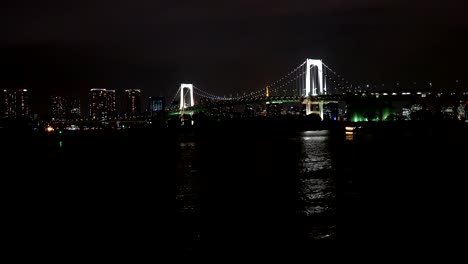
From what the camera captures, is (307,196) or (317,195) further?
(317,195)

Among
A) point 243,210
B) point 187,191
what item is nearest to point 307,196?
point 243,210

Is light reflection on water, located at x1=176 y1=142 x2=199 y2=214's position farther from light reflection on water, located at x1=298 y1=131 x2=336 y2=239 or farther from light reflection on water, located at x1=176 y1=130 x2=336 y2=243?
light reflection on water, located at x1=298 y1=131 x2=336 y2=239

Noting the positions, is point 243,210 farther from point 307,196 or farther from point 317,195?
point 317,195

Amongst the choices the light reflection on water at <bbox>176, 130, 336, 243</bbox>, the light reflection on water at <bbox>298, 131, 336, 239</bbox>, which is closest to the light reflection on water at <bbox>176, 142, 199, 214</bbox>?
the light reflection on water at <bbox>176, 130, 336, 243</bbox>

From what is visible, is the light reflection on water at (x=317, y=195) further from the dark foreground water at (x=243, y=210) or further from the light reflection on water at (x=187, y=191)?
the light reflection on water at (x=187, y=191)

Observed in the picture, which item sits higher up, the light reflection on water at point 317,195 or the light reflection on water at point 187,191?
the light reflection on water at point 187,191

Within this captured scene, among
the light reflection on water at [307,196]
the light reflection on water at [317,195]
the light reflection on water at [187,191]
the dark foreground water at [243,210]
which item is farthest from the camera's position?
the light reflection on water at [187,191]

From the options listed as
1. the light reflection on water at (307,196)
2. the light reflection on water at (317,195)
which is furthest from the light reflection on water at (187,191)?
the light reflection on water at (317,195)

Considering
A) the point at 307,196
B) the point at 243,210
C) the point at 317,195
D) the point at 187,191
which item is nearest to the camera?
the point at 243,210

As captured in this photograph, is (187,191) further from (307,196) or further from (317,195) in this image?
(317,195)

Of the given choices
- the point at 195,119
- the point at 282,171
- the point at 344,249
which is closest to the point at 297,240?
the point at 344,249

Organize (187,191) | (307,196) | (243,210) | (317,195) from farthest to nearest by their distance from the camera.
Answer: (187,191)
(317,195)
(307,196)
(243,210)

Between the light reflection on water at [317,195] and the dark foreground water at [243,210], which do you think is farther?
the light reflection on water at [317,195]

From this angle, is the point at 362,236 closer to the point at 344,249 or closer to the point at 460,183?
the point at 344,249
